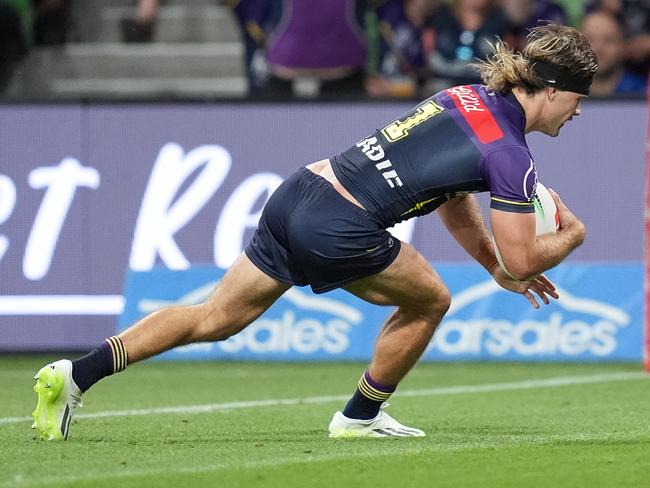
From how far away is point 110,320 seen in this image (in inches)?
469

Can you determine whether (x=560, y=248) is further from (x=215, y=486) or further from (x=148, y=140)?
(x=148, y=140)

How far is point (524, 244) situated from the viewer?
666cm

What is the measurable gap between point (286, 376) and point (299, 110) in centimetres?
252

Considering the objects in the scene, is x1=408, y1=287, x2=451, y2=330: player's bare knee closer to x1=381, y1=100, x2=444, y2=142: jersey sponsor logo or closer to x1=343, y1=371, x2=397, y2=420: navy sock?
x1=343, y1=371, x2=397, y2=420: navy sock

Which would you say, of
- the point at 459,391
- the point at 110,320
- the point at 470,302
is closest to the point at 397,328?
the point at 459,391

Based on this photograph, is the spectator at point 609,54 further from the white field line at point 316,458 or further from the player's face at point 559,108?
the white field line at point 316,458

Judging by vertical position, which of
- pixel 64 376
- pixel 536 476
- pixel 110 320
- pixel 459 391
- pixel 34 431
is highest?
pixel 536 476

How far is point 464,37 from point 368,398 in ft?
23.4

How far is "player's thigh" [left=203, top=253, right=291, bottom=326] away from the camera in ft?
22.9

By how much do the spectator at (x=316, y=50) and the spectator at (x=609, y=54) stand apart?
7.15 feet

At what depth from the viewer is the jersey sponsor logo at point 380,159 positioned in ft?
22.7

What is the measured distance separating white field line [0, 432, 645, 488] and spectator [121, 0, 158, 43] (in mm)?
9418

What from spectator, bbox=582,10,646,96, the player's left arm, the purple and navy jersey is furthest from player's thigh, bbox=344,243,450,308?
spectator, bbox=582,10,646,96

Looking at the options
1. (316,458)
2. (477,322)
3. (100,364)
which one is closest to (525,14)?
(477,322)
